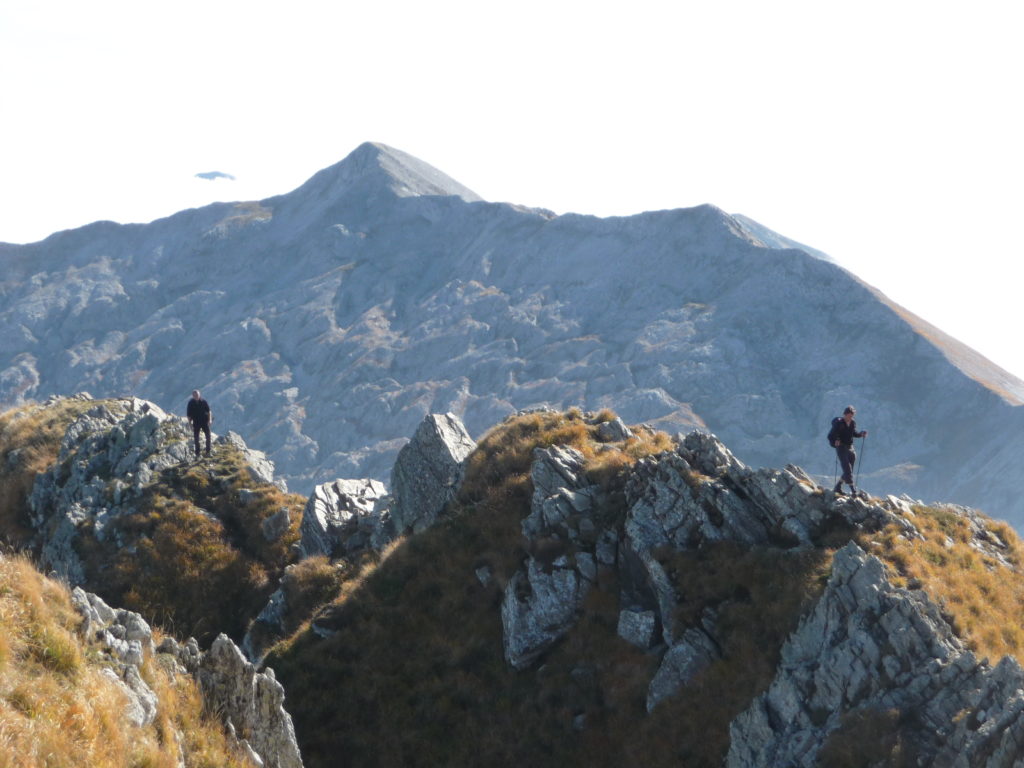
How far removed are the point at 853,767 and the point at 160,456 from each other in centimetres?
3124

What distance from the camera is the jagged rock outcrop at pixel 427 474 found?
28.6 metres

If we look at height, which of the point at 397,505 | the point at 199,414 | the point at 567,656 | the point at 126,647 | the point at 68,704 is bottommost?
the point at 567,656

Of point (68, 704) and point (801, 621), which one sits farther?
point (801, 621)

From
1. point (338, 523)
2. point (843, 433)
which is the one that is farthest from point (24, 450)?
point (843, 433)

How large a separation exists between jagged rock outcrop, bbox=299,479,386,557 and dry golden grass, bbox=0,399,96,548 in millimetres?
12955

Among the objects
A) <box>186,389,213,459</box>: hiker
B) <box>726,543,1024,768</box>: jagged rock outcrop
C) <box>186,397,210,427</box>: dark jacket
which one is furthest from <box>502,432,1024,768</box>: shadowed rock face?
<box>186,397,210,427</box>: dark jacket

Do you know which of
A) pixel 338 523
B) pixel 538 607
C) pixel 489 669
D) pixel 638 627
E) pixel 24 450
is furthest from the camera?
pixel 24 450

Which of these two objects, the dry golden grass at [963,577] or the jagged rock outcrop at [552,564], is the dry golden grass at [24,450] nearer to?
the jagged rock outcrop at [552,564]

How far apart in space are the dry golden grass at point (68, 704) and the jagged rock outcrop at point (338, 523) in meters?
17.4

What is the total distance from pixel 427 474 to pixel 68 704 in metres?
21.6

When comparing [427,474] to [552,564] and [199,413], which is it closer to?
[552,564]

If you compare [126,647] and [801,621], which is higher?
[801,621]

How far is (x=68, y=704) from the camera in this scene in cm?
891

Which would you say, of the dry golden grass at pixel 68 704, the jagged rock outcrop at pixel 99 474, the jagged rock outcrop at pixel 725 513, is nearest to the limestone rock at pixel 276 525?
the jagged rock outcrop at pixel 99 474
